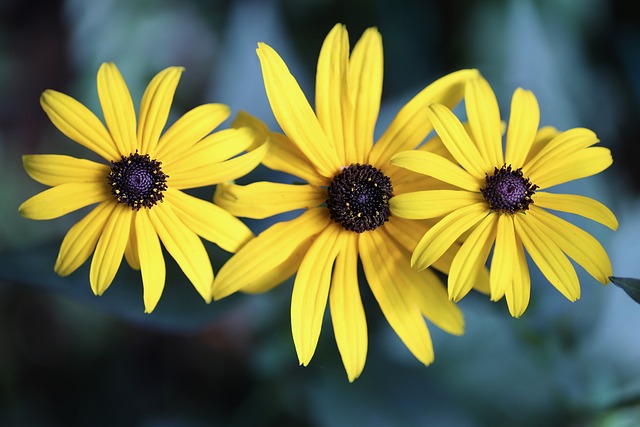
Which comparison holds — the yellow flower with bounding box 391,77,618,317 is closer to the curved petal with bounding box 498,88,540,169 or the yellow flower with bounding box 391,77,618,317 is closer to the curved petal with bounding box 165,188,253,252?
the curved petal with bounding box 498,88,540,169

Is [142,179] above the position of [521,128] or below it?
below

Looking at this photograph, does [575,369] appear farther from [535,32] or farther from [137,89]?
[137,89]

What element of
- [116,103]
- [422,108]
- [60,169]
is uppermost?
[422,108]

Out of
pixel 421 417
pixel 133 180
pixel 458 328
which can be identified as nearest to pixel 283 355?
pixel 421 417

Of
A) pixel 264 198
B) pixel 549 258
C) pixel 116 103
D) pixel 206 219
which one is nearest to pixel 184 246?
pixel 206 219

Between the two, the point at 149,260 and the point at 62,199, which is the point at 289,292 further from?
the point at 62,199

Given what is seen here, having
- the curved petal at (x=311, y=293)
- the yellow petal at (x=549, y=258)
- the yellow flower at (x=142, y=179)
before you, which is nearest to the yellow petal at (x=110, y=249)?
the yellow flower at (x=142, y=179)
